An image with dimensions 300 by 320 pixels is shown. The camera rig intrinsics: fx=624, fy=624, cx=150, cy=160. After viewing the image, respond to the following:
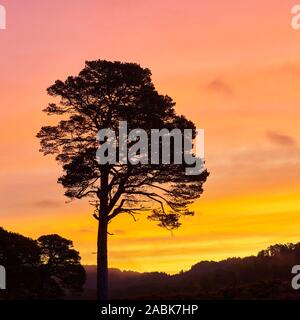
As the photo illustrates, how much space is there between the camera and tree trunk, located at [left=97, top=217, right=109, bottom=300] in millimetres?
35625

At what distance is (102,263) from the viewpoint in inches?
1416

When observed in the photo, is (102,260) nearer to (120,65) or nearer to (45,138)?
(45,138)

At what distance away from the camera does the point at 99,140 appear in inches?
1432

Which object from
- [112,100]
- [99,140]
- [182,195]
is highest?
[112,100]

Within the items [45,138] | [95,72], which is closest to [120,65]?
[95,72]

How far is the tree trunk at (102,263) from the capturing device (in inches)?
1403

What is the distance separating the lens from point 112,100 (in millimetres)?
37031
